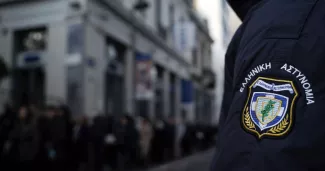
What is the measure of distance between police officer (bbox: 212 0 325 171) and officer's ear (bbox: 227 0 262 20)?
137 millimetres

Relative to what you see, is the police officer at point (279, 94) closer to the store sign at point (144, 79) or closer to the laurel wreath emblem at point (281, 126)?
the laurel wreath emblem at point (281, 126)

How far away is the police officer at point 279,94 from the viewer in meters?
1.01

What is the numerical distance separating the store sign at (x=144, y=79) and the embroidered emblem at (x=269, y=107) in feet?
41.7

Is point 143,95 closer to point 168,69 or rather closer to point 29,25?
point 29,25

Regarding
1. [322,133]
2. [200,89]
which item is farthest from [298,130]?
[200,89]

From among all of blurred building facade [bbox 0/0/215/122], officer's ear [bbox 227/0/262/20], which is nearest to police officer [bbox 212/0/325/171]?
officer's ear [bbox 227/0/262/20]

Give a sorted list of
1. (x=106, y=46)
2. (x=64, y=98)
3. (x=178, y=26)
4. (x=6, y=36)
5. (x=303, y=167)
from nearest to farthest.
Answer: (x=303, y=167) < (x=64, y=98) < (x=6, y=36) < (x=106, y=46) < (x=178, y=26)

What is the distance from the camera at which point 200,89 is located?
37.6 metres

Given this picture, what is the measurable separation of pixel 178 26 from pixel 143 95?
10.9 meters

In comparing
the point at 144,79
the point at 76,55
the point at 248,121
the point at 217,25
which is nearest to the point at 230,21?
the point at 248,121

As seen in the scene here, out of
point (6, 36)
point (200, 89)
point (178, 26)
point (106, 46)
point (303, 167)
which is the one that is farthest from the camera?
point (200, 89)

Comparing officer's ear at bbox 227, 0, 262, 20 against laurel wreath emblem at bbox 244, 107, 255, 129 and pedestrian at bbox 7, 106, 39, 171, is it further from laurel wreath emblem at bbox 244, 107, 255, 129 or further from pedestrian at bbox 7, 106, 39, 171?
pedestrian at bbox 7, 106, 39, 171

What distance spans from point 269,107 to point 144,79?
1309cm

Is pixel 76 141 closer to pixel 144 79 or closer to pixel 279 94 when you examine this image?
pixel 144 79
